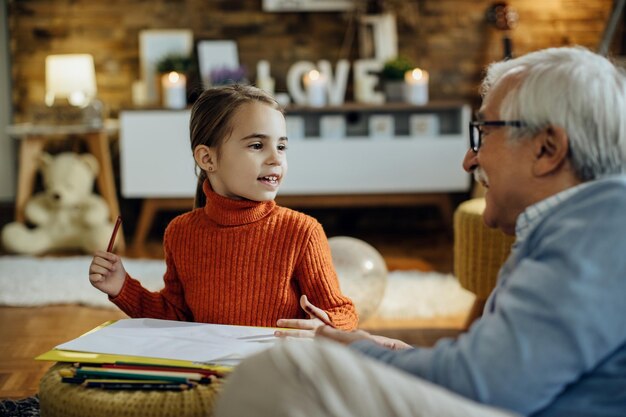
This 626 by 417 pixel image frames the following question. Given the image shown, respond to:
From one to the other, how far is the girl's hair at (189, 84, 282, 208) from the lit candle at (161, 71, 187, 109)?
3.02 meters

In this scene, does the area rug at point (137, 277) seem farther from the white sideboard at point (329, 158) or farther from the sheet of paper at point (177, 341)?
the sheet of paper at point (177, 341)

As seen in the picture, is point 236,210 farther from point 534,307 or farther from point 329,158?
point 329,158

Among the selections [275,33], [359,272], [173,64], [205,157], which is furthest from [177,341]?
[275,33]

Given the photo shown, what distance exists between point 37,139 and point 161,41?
0.91 m

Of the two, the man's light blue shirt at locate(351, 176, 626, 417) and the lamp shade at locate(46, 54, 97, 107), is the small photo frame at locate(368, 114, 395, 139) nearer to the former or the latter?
the lamp shade at locate(46, 54, 97, 107)

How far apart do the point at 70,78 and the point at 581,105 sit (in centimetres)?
403

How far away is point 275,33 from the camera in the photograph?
203 inches

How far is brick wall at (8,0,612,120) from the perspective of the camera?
511cm

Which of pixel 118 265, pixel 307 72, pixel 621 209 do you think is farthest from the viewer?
pixel 307 72

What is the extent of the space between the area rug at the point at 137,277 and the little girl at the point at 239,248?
168cm

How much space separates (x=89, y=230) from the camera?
461 cm

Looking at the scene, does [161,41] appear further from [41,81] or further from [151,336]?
[151,336]

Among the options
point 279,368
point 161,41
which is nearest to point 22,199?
point 161,41

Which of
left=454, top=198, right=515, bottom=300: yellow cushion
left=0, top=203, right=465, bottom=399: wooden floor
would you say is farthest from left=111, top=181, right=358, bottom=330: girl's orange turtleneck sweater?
left=454, top=198, right=515, bottom=300: yellow cushion
